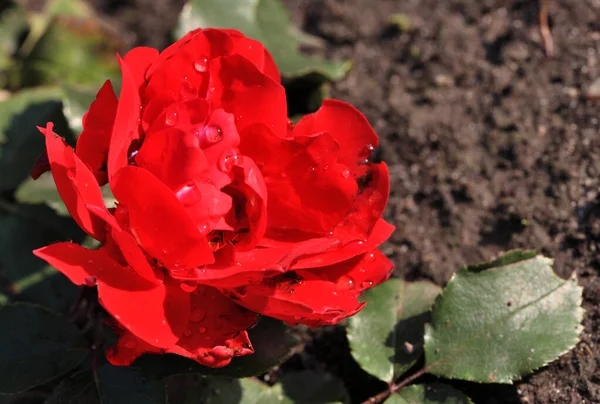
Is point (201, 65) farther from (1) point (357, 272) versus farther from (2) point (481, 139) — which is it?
(2) point (481, 139)

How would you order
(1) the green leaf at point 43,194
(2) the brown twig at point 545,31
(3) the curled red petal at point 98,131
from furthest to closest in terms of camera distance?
(2) the brown twig at point 545,31 < (1) the green leaf at point 43,194 < (3) the curled red petal at point 98,131

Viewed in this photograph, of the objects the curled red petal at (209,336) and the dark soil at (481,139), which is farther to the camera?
the dark soil at (481,139)

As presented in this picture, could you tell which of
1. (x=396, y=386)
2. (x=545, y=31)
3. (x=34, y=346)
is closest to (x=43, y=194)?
(x=34, y=346)

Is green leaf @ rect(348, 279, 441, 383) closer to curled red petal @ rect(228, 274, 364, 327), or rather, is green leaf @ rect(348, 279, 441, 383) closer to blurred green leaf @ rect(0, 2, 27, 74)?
curled red petal @ rect(228, 274, 364, 327)

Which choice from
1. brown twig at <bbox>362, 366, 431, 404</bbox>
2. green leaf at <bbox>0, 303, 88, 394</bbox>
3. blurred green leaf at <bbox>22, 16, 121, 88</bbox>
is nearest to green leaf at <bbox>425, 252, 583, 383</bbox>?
brown twig at <bbox>362, 366, 431, 404</bbox>

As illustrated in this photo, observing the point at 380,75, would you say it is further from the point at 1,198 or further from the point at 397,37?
the point at 1,198

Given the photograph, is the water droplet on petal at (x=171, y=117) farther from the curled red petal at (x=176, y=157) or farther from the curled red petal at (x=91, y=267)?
the curled red petal at (x=91, y=267)

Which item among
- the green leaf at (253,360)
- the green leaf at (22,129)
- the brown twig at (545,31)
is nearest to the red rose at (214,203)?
the green leaf at (253,360)
